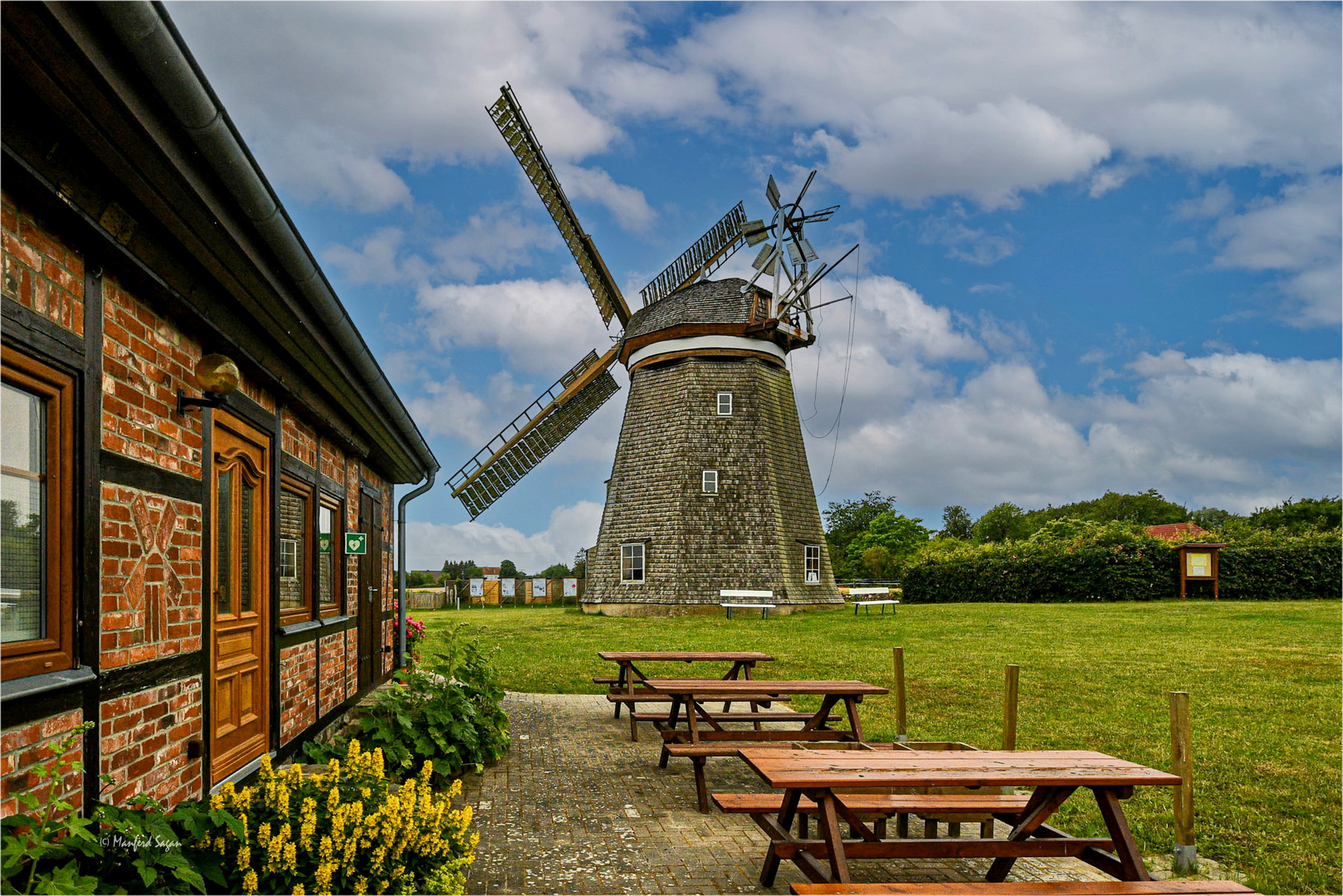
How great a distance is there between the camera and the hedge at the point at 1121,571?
1049 inches

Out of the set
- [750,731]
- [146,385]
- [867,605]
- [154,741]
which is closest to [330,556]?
[750,731]

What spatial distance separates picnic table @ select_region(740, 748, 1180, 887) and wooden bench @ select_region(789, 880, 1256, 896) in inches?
8.8

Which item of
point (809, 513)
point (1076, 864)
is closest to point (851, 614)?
point (809, 513)

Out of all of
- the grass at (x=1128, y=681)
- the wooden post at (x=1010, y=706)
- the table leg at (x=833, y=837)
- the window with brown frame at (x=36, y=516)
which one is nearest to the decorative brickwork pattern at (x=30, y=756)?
Result: the window with brown frame at (x=36, y=516)

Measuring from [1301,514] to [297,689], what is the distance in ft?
175

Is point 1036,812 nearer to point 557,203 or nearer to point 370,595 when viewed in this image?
point 370,595

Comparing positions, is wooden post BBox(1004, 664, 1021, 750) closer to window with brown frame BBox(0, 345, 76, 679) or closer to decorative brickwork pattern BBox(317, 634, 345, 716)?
window with brown frame BBox(0, 345, 76, 679)

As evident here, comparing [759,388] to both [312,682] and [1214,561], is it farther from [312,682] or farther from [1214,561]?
[312,682]

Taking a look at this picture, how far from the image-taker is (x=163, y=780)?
4.00 m

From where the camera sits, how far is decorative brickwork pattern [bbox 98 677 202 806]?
3490 millimetres

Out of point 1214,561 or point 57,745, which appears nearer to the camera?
point 57,745

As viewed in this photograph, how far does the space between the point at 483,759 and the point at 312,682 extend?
4.90ft

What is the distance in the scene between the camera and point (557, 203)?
25344mm

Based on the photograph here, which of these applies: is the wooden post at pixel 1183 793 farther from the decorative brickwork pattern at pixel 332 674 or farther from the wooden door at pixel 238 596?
the decorative brickwork pattern at pixel 332 674
